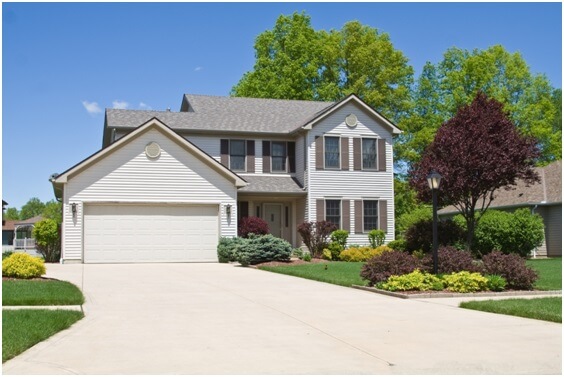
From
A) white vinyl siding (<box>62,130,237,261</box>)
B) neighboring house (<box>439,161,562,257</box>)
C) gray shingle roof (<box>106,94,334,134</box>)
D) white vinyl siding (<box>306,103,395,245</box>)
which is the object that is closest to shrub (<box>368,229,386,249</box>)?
white vinyl siding (<box>306,103,395,245</box>)

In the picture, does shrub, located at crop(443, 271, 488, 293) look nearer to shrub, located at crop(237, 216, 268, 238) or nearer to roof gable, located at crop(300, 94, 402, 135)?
shrub, located at crop(237, 216, 268, 238)

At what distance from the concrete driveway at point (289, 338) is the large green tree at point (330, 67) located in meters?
32.0

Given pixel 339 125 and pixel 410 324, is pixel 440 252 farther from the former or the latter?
pixel 339 125

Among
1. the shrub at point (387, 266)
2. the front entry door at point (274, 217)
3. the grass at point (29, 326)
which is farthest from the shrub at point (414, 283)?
the front entry door at point (274, 217)

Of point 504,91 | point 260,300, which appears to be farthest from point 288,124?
point 260,300

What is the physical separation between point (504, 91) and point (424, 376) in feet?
134

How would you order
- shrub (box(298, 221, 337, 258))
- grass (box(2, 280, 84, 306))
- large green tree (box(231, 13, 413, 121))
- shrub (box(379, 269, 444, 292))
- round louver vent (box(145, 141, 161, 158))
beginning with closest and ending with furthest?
grass (box(2, 280, 84, 306))
shrub (box(379, 269, 444, 292))
round louver vent (box(145, 141, 161, 158))
shrub (box(298, 221, 337, 258))
large green tree (box(231, 13, 413, 121))

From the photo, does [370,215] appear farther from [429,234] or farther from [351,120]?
[429,234]

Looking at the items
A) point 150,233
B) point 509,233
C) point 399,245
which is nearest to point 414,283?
point 399,245

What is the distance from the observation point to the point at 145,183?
28.1 meters

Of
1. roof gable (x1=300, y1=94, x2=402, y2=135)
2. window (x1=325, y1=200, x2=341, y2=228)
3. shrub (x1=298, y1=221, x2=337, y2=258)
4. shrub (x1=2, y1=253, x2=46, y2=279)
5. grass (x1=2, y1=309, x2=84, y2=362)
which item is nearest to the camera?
grass (x1=2, y1=309, x2=84, y2=362)

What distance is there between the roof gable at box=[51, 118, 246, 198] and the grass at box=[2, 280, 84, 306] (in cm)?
1148

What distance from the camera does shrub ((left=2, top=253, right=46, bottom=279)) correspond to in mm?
16734

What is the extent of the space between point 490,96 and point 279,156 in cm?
1773
